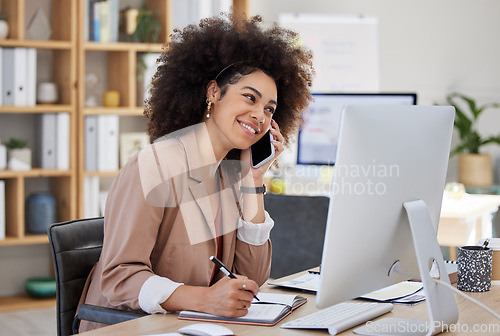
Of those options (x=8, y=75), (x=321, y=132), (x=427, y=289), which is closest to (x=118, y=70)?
(x=8, y=75)

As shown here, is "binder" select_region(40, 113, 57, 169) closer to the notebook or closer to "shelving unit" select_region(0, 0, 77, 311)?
"shelving unit" select_region(0, 0, 77, 311)

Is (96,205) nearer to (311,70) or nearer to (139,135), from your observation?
(139,135)

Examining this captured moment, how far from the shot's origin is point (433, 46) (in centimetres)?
568

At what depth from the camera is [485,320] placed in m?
1.54

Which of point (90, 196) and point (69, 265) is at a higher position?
point (69, 265)

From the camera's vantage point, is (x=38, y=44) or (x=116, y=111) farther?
(x=116, y=111)

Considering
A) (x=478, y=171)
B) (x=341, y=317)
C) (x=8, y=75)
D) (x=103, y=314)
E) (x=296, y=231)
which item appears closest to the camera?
(x=341, y=317)

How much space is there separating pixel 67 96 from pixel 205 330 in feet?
10.5

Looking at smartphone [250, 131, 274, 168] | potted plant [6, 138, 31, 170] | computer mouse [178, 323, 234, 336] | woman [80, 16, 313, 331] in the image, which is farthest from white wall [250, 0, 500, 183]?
computer mouse [178, 323, 234, 336]

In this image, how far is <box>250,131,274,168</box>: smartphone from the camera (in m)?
2.05

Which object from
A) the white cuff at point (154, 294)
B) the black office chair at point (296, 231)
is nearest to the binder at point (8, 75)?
the black office chair at point (296, 231)

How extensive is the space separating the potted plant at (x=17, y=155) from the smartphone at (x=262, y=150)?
8.14 feet

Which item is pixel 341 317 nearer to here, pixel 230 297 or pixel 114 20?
pixel 230 297

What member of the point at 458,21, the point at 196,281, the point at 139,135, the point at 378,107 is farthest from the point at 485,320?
the point at 458,21
